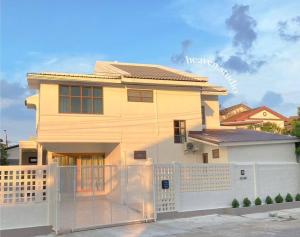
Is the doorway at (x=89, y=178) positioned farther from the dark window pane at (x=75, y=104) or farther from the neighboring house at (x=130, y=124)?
the dark window pane at (x=75, y=104)

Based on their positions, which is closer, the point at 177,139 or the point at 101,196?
the point at 101,196

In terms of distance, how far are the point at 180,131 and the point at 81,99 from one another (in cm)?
570

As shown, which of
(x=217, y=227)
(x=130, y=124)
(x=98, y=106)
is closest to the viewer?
(x=217, y=227)

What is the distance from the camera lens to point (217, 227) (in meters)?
13.0

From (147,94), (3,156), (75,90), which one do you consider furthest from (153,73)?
(3,156)

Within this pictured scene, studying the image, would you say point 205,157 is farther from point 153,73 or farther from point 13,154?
point 13,154

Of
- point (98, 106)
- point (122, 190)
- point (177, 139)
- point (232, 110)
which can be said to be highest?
point (232, 110)

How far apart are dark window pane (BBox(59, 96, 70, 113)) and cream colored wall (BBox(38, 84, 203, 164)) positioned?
0.25 m

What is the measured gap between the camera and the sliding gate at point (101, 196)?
12.5 metres

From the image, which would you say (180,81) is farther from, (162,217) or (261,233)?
(261,233)

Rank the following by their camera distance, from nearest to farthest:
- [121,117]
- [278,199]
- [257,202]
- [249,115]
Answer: [257,202]
[278,199]
[121,117]
[249,115]

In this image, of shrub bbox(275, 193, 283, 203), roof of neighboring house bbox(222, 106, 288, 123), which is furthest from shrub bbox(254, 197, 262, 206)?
roof of neighboring house bbox(222, 106, 288, 123)

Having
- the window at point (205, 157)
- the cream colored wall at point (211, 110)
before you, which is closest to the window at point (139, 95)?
the window at point (205, 157)

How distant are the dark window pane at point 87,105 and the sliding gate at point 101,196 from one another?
6.68m
